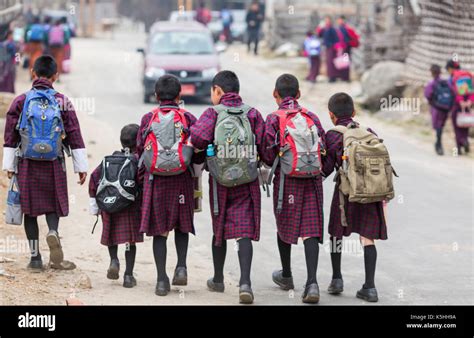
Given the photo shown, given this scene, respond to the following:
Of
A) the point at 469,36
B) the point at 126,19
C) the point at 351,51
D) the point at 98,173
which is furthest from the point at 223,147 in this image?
the point at 126,19

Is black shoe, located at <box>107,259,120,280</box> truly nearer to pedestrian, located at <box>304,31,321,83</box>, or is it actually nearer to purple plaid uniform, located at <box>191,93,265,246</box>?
purple plaid uniform, located at <box>191,93,265,246</box>

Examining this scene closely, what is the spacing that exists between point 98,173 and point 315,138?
1764 mm

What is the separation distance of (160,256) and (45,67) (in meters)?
1.84

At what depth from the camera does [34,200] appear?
8977mm

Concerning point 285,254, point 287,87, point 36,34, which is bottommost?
point 285,254

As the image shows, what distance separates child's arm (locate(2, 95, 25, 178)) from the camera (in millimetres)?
8812

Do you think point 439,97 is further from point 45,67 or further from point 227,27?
point 227,27

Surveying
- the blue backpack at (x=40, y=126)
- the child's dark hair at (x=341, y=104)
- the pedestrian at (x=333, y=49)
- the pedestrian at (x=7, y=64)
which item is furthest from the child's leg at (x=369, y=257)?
the pedestrian at (x=333, y=49)

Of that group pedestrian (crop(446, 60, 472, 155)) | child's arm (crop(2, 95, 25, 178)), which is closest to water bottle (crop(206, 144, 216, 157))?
child's arm (crop(2, 95, 25, 178))

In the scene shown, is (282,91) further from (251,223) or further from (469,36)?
(469,36)

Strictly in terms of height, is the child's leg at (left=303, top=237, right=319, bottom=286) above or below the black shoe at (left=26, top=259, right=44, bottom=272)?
above

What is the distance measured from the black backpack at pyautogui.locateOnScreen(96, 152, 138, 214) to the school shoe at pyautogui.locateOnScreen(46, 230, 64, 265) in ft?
1.77

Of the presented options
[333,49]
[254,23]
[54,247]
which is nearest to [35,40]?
[333,49]

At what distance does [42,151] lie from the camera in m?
8.76
